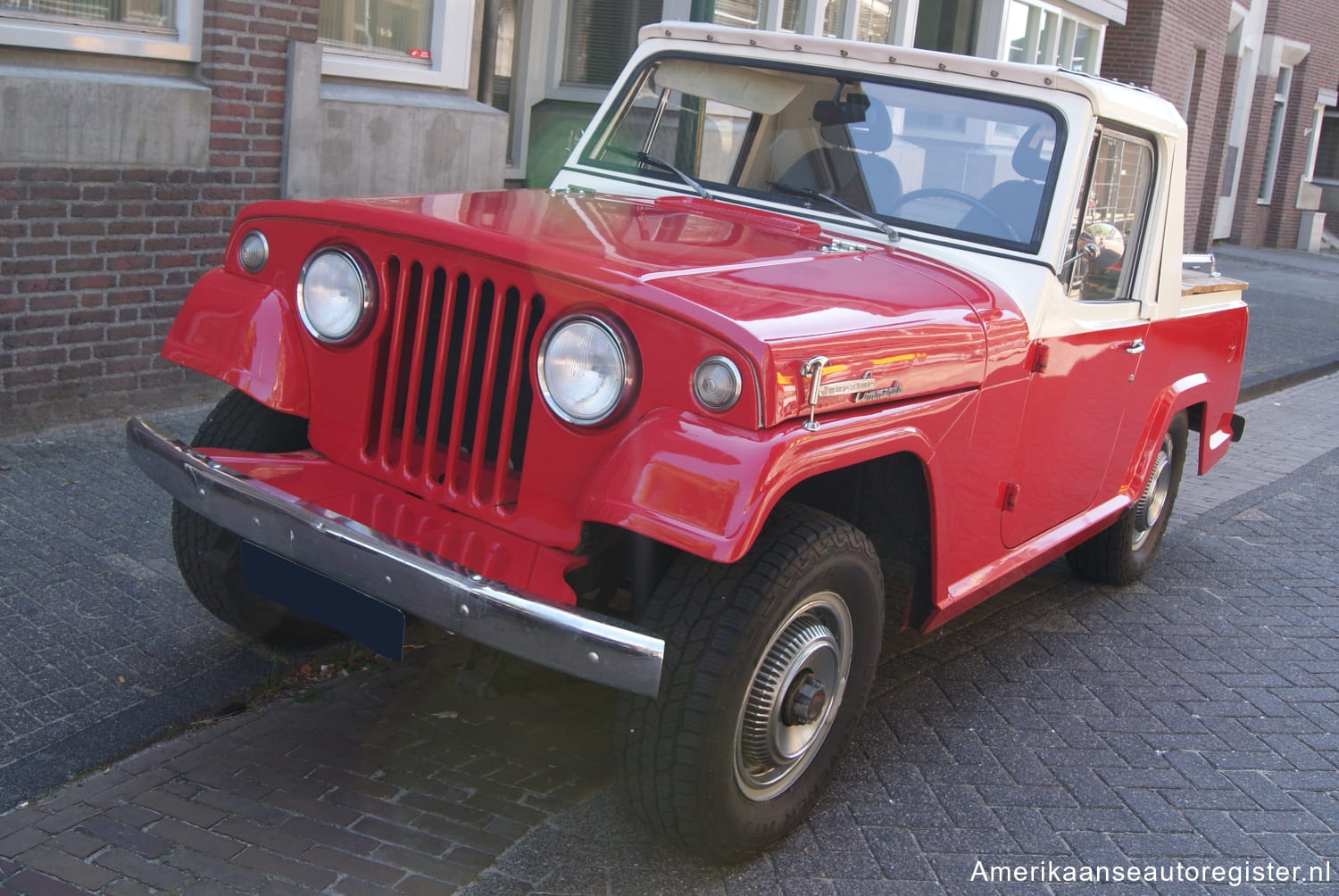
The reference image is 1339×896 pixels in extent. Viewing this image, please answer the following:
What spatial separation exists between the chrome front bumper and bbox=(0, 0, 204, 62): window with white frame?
341 cm

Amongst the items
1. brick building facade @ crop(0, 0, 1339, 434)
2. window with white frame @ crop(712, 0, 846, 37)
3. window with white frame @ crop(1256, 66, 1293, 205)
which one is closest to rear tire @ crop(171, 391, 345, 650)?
brick building facade @ crop(0, 0, 1339, 434)

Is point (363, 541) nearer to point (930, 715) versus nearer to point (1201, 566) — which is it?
point (930, 715)

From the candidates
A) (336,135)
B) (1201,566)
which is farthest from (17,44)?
(1201,566)

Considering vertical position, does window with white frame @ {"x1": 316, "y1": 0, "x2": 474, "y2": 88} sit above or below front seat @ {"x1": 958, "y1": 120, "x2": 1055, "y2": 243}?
above

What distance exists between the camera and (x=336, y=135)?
662 centimetres

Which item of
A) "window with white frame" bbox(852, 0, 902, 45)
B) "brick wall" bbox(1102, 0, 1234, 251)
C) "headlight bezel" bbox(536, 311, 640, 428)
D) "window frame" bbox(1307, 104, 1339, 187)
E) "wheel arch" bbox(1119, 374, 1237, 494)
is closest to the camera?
"headlight bezel" bbox(536, 311, 640, 428)

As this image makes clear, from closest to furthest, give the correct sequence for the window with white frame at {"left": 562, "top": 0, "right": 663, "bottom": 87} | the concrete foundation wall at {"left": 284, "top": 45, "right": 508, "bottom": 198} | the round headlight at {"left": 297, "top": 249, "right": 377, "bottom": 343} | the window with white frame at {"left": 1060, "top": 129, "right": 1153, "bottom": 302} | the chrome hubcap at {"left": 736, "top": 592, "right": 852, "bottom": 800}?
the chrome hubcap at {"left": 736, "top": 592, "right": 852, "bottom": 800} → the round headlight at {"left": 297, "top": 249, "right": 377, "bottom": 343} → the window with white frame at {"left": 1060, "top": 129, "right": 1153, "bottom": 302} → the concrete foundation wall at {"left": 284, "top": 45, "right": 508, "bottom": 198} → the window with white frame at {"left": 562, "top": 0, "right": 663, "bottom": 87}

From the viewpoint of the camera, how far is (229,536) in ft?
11.4

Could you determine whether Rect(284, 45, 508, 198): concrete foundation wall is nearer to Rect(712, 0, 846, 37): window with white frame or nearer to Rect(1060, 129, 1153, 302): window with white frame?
Rect(712, 0, 846, 37): window with white frame

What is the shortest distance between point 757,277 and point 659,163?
1.37m

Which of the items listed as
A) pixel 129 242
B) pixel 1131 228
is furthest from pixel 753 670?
pixel 129 242

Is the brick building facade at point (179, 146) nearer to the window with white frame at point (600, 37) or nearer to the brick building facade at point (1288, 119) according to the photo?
the window with white frame at point (600, 37)

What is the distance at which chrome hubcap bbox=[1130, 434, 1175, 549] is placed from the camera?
5.23m

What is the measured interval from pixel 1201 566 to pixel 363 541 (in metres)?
4.35
